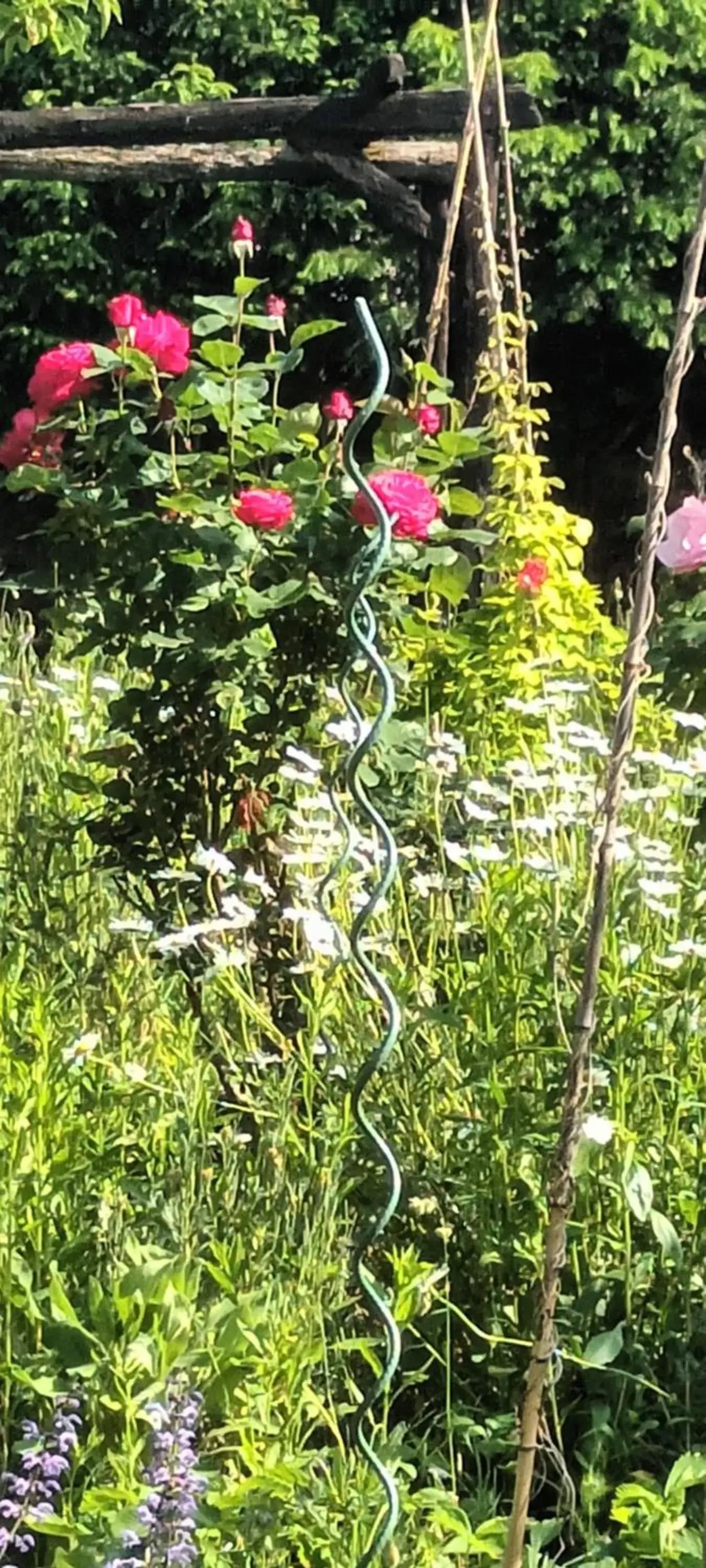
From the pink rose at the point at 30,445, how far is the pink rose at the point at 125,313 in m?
0.19

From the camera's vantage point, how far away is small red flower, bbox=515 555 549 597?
3061 millimetres

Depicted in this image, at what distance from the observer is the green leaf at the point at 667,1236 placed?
5.66ft

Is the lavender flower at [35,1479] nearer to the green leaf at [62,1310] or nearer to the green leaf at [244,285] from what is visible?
the green leaf at [62,1310]

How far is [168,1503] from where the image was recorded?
1383 millimetres

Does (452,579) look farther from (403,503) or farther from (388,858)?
(388,858)

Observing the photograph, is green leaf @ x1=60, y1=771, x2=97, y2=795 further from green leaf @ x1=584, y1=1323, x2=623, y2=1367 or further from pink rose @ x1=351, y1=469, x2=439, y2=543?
green leaf @ x1=584, y1=1323, x2=623, y2=1367

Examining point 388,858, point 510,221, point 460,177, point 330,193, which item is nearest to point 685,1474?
point 388,858

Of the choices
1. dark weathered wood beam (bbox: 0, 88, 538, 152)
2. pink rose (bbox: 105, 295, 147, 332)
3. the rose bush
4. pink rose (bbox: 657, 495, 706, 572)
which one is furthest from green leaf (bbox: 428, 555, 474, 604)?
dark weathered wood beam (bbox: 0, 88, 538, 152)

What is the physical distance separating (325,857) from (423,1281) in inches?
30.1

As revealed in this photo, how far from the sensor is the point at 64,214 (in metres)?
7.86

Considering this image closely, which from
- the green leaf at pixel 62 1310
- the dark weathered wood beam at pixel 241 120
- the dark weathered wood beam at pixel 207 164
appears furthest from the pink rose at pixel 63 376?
the dark weathered wood beam at pixel 207 164

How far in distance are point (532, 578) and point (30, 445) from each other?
1.05m

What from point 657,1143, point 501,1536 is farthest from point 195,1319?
point 657,1143

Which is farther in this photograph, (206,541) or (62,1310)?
(206,541)
